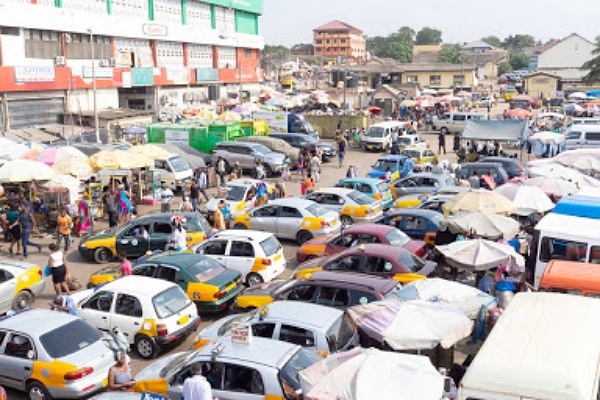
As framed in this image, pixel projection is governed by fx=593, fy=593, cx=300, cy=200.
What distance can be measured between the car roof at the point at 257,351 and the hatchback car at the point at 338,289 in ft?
8.27

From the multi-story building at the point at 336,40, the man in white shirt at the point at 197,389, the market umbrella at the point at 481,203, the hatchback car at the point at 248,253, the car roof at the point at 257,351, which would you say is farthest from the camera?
the multi-story building at the point at 336,40

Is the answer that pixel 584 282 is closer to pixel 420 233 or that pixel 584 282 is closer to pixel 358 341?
pixel 358 341

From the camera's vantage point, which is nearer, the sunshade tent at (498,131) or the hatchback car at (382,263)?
the hatchback car at (382,263)

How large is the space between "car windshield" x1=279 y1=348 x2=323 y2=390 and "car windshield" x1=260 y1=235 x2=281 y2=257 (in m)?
5.91

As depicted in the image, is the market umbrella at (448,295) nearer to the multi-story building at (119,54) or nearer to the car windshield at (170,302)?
the car windshield at (170,302)

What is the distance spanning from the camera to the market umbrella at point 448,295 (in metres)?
10.8

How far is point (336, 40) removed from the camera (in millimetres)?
178375

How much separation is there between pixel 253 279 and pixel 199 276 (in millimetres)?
1849

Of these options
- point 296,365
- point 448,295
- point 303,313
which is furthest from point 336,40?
point 296,365

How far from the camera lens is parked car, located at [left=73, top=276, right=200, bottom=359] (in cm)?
1119

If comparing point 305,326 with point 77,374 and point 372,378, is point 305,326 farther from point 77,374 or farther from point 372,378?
point 77,374

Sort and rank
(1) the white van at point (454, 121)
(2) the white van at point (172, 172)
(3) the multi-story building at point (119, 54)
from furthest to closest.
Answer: (1) the white van at point (454, 121) < (3) the multi-story building at point (119, 54) < (2) the white van at point (172, 172)

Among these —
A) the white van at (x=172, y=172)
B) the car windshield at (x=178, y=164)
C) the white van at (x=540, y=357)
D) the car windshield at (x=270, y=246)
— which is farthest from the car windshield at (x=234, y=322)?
the car windshield at (x=178, y=164)

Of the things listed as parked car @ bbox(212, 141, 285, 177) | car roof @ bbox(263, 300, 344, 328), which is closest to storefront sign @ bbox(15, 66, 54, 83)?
parked car @ bbox(212, 141, 285, 177)
